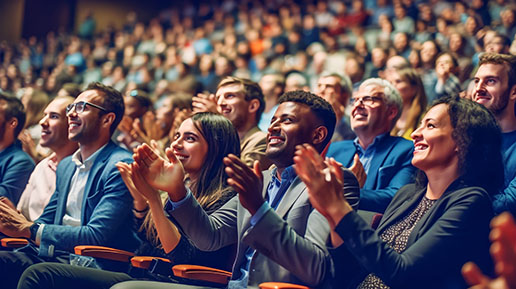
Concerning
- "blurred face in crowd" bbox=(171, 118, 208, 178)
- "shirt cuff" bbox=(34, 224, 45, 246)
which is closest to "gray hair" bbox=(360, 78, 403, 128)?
"blurred face in crowd" bbox=(171, 118, 208, 178)

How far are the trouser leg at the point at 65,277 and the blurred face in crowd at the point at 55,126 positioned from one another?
3.12 ft

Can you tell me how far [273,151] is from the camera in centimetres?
210

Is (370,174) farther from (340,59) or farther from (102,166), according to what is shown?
(340,59)

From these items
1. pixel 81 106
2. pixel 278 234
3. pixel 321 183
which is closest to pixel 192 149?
pixel 81 106

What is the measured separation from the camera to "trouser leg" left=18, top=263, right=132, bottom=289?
7.35 ft

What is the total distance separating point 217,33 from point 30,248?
6.64 meters

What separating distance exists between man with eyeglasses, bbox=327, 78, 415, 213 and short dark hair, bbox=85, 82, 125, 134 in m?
1.02

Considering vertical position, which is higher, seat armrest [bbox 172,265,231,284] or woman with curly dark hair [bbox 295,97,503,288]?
woman with curly dark hair [bbox 295,97,503,288]

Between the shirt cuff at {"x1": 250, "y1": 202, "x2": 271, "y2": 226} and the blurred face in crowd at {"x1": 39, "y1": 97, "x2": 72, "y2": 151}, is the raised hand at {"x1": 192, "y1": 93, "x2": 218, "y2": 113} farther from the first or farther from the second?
the shirt cuff at {"x1": 250, "y1": 202, "x2": 271, "y2": 226}

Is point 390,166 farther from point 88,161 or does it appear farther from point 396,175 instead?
point 88,161

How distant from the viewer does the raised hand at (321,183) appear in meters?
1.62

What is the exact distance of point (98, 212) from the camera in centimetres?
255

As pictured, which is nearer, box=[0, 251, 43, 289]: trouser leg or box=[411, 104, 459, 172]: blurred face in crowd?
box=[411, 104, 459, 172]: blurred face in crowd

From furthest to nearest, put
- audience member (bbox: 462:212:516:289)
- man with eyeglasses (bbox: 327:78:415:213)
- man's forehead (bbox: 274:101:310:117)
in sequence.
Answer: man with eyeglasses (bbox: 327:78:415:213), man's forehead (bbox: 274:101:310:117), audience member (bbox: 462:212:516:289)
